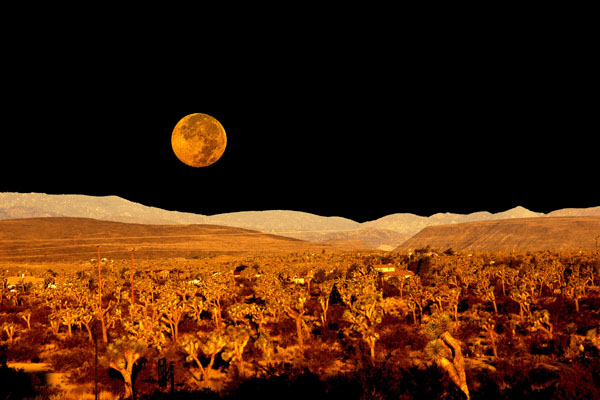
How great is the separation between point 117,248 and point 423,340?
564 feet

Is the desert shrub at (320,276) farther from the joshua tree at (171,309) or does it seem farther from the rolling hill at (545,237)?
the rolling hill at (545,237)

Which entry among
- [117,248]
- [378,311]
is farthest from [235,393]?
[117,248]

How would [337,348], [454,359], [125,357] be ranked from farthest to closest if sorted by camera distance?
[337,348] < [125,357] < [454,359]

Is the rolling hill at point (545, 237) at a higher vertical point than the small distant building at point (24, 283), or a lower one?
higher

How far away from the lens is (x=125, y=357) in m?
21.6

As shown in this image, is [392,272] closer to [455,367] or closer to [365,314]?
[365,314]

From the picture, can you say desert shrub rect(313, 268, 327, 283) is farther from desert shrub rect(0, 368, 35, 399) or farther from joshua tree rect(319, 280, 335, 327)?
desert shrub rect(0, 368, 35, 399)

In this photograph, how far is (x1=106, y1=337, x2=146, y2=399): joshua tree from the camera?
21031mm

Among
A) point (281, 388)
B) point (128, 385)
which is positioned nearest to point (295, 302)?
point (281, 388)

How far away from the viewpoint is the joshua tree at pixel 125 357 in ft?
69.0

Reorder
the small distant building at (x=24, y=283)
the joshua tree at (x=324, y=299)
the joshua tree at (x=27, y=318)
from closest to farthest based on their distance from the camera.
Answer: the joshua tree at (x=27, y=318) → the joshua tree at (x=324, y=299) → the small distant building at (x=24, y=283)

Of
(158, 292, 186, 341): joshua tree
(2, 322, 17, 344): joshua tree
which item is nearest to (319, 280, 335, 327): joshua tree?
(158, 292, 186, 341): joshua tree

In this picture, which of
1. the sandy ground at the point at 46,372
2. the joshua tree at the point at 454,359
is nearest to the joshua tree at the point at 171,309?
the sandy ground at the point at 46,372

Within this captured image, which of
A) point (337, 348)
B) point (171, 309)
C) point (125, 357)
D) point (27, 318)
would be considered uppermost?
point (125, 357)
